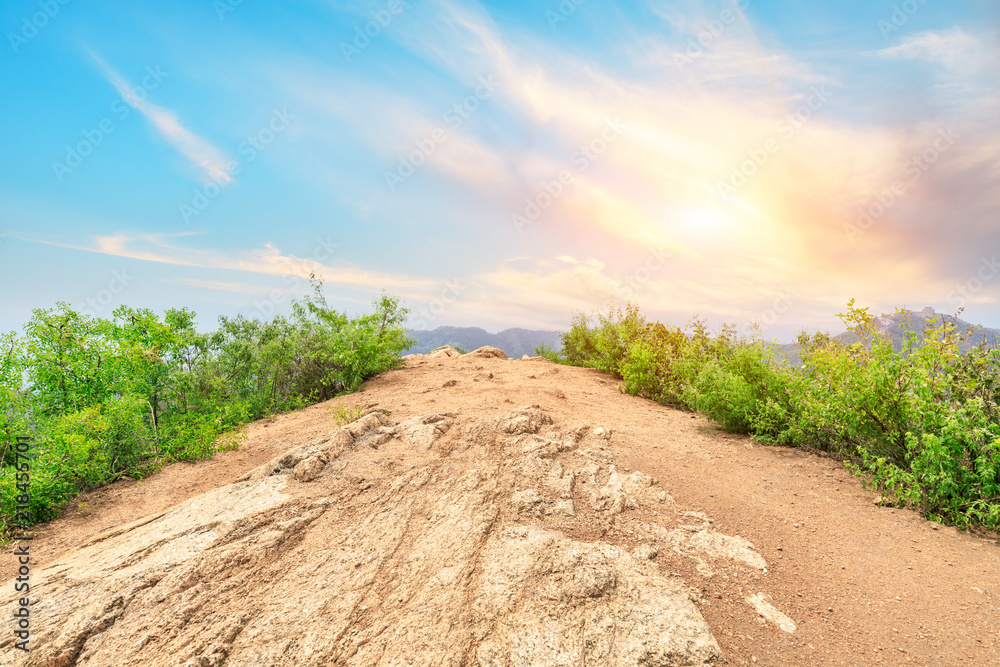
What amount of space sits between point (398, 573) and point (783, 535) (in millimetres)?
4843

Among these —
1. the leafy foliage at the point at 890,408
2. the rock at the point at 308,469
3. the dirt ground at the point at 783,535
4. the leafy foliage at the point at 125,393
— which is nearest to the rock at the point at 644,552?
the dirt ground at the point at 783,535

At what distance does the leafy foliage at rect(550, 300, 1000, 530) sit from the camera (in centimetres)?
585

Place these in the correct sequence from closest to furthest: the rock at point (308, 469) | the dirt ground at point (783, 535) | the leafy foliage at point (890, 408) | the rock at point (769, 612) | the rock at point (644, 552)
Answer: the dirt ground at point (783, 535) → the rock at point (769, 612) → the rock at point (644, 552) → the leafy foliage at point (890, 408) → the rock at point (308, 469)

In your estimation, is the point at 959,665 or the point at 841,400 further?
the point at 841,400

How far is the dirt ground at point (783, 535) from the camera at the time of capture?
3.98 meters

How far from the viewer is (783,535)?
5.48 m

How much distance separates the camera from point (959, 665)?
12.2 feet

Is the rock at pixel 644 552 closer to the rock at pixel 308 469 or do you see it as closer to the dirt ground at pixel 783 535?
the dirt ground at pixel 783 535

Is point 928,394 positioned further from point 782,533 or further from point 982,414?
point 782,533

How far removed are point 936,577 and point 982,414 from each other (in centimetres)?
275

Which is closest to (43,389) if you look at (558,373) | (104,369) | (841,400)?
(104,369)

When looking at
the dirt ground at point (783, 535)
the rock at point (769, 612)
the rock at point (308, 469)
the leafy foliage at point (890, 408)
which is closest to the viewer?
the dirt ground at point (783, 535)

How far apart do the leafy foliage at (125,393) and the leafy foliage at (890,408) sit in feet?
36.9

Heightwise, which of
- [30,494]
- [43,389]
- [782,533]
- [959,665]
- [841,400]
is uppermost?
[841,400]
